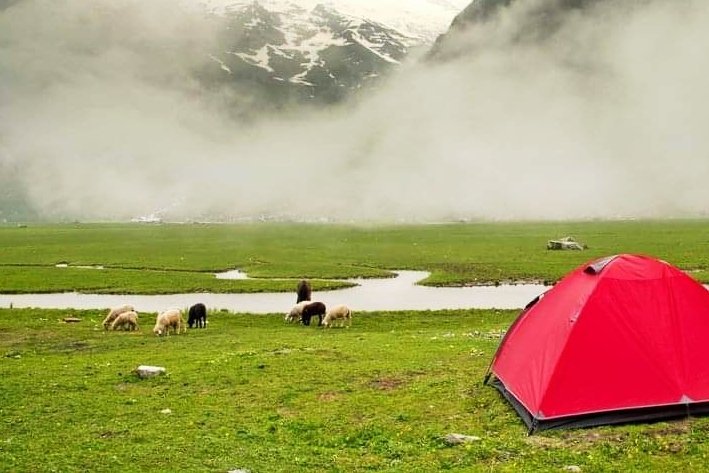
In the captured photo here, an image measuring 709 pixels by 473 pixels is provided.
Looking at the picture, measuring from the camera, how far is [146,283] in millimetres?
62781

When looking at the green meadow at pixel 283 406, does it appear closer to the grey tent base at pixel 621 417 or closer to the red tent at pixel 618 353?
the grey tent base at pixel 621 417

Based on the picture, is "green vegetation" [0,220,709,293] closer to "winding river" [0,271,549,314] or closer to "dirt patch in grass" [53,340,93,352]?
"winding river" [0,271,549,314]

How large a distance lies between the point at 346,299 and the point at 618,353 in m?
36.4

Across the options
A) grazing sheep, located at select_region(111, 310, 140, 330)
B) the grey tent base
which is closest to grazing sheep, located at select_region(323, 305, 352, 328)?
grazing sheep, located at select_region(111, 310, 140, 330)

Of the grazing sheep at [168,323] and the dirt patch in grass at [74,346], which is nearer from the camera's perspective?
the dirt patch in grass at [74,346]

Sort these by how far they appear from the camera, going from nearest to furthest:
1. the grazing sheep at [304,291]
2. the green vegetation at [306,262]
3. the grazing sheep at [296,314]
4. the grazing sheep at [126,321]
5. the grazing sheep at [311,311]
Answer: the grazing sheep at [126,321], the grazing sheep at [311,311], the grazing sheep at [296,314], the grazing sheep at [304,291], the green vegetation at [306,262]

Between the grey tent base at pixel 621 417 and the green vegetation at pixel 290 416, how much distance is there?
0.95ft

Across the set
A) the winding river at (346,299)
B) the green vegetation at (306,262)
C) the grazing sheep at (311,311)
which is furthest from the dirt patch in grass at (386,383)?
the green vegetation at (306,262)

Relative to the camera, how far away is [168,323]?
1302 inches

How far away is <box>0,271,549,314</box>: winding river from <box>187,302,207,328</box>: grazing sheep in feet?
25.4

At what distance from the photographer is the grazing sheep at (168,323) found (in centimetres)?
3275

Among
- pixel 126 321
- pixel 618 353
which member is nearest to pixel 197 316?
pixel 126 321

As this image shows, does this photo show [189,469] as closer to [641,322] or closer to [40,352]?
[641,322]

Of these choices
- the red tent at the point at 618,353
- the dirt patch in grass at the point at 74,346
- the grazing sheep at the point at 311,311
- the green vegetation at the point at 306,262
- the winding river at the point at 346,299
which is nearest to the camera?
the red tent at the point at 618,353
